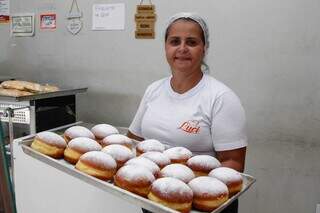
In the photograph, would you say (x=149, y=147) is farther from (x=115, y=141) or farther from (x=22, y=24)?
(x=22, y=24)

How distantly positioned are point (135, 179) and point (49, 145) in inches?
12.5

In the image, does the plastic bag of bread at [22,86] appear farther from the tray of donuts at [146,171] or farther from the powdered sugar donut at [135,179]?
the powdered sugar donut at [135,179]

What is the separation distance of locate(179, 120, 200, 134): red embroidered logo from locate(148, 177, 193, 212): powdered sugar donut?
46 centimetres

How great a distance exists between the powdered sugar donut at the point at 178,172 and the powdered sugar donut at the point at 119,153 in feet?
0.42

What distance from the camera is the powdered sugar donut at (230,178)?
2.85 feet

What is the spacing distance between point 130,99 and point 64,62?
2.12ft

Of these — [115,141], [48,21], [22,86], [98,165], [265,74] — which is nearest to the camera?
[98,165]

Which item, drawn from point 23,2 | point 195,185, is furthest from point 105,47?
point 195,185

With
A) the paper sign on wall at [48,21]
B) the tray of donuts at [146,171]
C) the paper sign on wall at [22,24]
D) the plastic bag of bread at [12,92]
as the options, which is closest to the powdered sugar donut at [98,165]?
the tray of donuts at [146,171]

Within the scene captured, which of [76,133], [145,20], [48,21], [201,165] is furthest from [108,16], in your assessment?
[201,165]

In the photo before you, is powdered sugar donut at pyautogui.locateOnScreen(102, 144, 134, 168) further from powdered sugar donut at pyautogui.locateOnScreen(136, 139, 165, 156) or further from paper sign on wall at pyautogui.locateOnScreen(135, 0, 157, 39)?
paper sign on wall at pyautogui.locateOnScreen(135, 0, 157, 39)

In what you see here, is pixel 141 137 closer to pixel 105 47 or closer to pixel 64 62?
pixel 105 47

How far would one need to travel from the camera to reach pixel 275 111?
6.46 feet

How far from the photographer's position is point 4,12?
9.35ft
